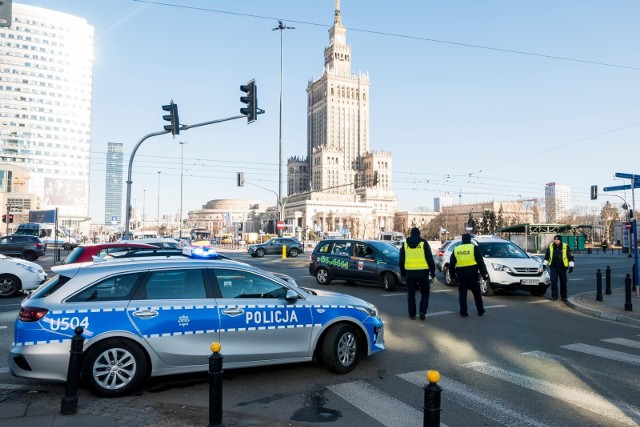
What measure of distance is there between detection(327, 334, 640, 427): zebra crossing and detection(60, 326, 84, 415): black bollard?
8.69 feet

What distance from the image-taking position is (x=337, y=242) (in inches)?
662

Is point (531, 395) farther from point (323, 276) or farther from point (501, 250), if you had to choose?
point (323, 276)

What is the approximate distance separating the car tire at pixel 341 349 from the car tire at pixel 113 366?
7.05ft

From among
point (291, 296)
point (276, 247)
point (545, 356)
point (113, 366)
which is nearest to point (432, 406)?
point (291, 296)

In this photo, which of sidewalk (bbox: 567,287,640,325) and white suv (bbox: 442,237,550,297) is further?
white suv (bbox: 442,237,550,297)

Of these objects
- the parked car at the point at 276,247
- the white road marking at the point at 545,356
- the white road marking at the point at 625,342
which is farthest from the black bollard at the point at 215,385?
the parked car at the point at 276,247

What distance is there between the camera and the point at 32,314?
507 centimetres

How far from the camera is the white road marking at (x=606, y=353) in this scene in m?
6.79

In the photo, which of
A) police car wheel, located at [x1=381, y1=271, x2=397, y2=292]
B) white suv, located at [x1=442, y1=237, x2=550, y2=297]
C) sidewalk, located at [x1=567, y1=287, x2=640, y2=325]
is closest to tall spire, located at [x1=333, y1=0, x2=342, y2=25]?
police car wheel, located at [x1=381, y1=271, x2=397, y2=292]

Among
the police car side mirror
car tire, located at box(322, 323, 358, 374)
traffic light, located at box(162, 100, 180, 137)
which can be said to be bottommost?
car tire, located at box(322, 323, 358, 374)

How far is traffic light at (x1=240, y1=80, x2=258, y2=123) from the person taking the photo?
1709 centimetres

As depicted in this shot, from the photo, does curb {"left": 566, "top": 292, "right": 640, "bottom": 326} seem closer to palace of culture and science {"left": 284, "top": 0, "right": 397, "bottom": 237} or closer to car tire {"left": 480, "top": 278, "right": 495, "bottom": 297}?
car tire {"left": 480, "top": 278, "right": 495, "bottom": 297}

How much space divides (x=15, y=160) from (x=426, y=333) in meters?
142

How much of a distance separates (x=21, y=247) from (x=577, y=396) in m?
31.6
